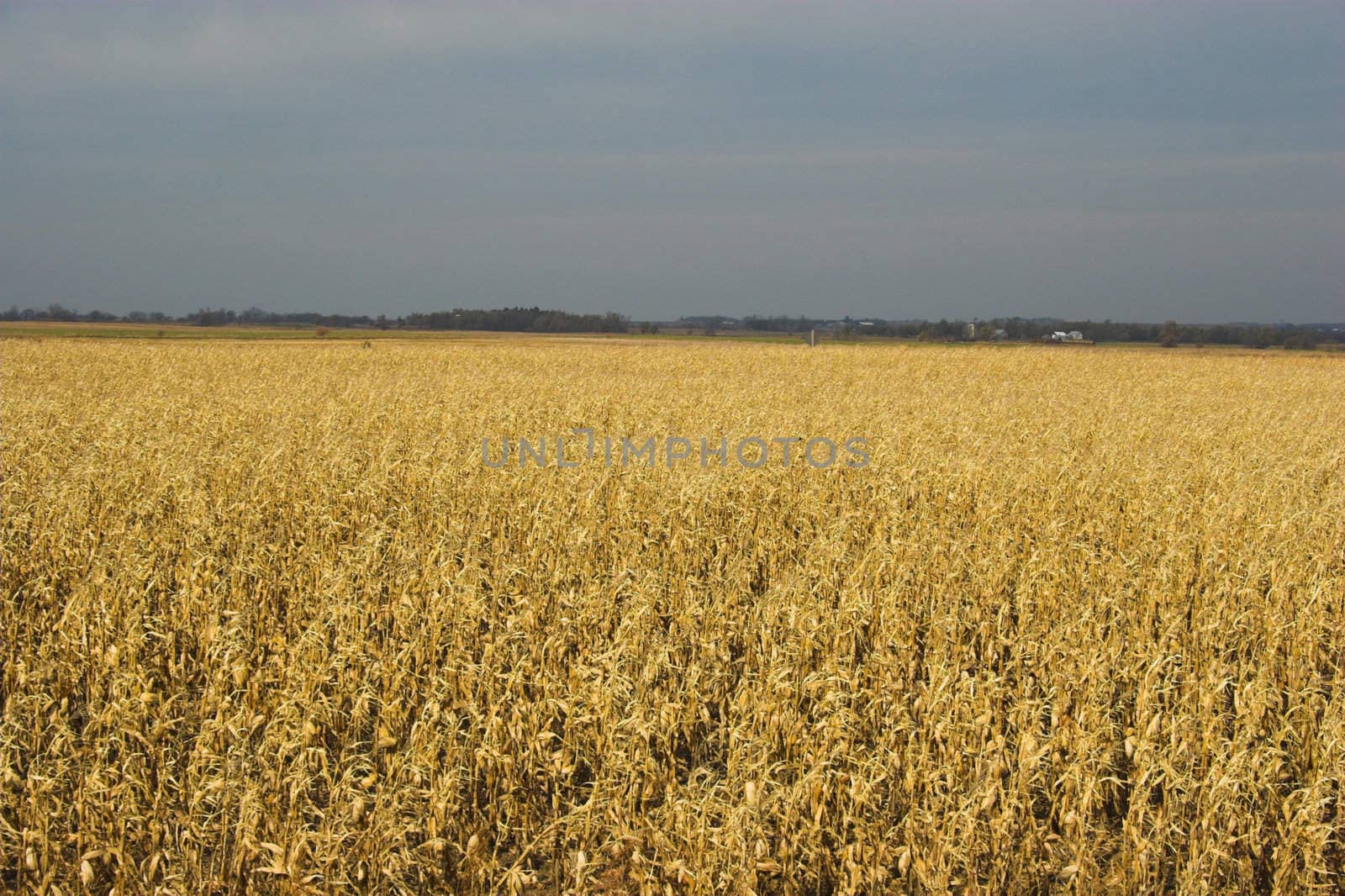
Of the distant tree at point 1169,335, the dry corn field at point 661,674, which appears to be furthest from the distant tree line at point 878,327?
the dry corn field at point 661,674

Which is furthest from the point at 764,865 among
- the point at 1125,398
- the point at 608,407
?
the point at 1125,398

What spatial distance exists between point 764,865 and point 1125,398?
18583mm

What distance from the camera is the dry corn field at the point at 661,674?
3.42 metres

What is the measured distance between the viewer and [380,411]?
14.2 meters

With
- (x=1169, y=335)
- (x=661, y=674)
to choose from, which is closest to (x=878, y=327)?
(x=1169, y=335)

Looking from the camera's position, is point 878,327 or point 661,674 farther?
→ point 878,327

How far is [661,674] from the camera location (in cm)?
483

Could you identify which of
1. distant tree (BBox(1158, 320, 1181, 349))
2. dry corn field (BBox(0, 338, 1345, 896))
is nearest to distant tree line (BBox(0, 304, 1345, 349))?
distant tree (BBox(1158, 320, 1181, 349))

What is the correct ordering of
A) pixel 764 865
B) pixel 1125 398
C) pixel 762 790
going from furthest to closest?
pixel 1125 398 → pixel 762 790 → pixel 764 865

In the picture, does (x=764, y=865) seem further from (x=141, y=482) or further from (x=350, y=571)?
(x=141, y=482)

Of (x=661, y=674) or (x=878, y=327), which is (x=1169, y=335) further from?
(x=661, y=674)

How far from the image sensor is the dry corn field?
342 centimetres

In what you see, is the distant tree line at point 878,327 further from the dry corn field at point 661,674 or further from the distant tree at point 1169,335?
the dry corn field at point 661,674

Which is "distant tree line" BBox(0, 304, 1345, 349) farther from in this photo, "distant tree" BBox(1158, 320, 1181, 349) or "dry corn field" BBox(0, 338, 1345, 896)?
"dry corn field" BBox(0, 338, 1345, 896)
